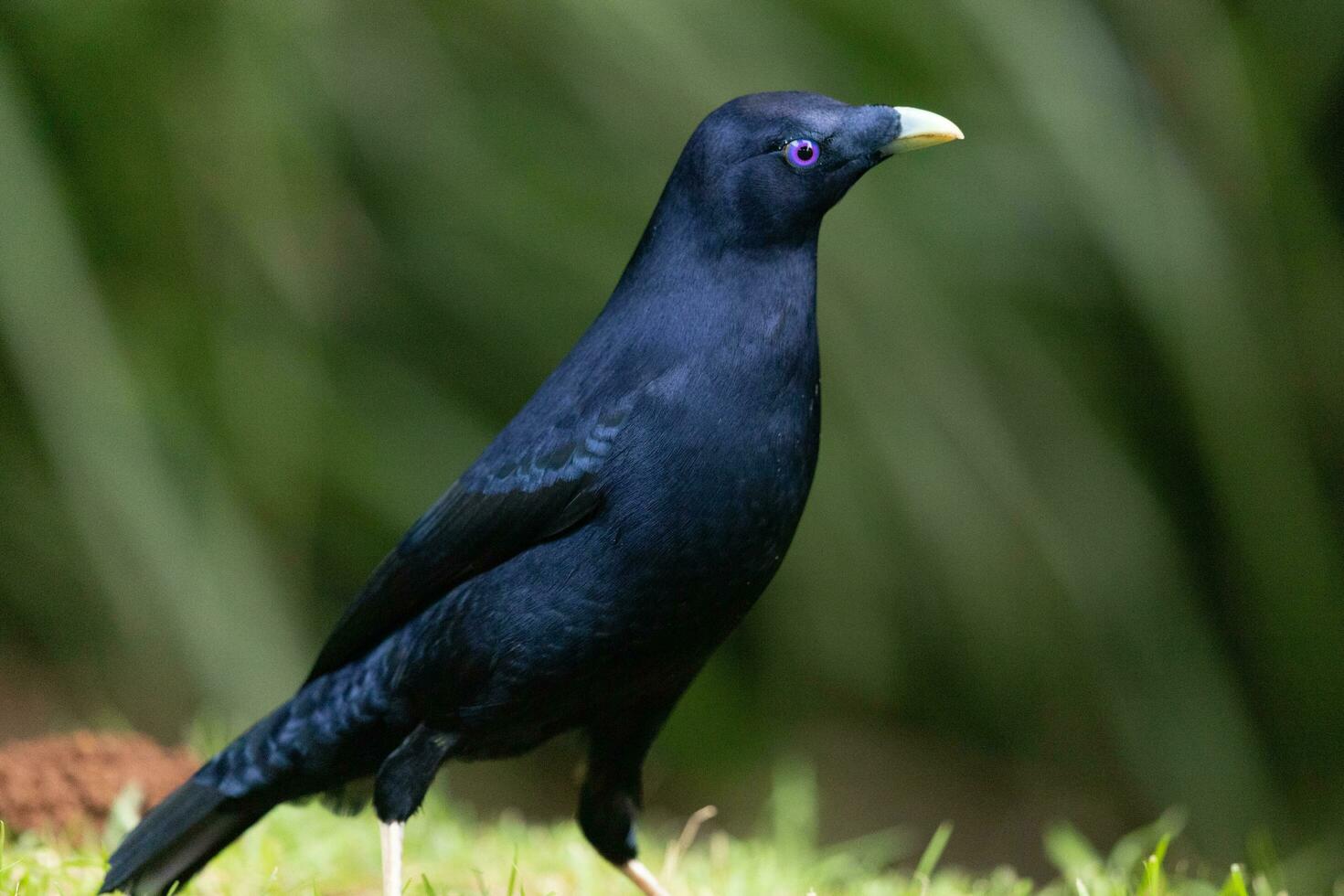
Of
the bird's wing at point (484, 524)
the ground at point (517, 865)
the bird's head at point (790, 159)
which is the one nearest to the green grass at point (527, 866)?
the ground at point (517, 865)

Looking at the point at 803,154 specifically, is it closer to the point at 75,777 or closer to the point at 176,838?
the point at 176,838

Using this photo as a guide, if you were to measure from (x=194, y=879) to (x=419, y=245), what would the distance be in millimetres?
2361

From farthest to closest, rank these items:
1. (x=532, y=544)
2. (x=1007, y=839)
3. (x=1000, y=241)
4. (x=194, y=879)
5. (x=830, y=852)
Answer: (x=1007, y=839) → (x=1000, y=241) → (x=830, y=852) → (x=194, y=879) → (x=532, y=544)

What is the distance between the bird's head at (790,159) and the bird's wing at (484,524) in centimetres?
41

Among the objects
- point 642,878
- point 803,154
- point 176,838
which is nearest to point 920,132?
point 803,154

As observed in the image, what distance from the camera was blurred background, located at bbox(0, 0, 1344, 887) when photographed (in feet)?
14.1

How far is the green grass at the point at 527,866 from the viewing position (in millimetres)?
3064

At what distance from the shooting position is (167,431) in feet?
14.8

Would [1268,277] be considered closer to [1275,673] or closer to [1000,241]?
[1000,241]

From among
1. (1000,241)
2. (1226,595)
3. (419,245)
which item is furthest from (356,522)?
(1226,595)

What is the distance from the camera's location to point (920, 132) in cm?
277

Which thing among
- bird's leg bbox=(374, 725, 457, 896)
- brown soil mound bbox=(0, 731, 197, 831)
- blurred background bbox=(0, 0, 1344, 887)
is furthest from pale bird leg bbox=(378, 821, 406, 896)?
blurred background bbox=(0, 0, 1344, 887)

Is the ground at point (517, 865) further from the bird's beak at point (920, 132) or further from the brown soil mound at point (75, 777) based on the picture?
the bird's beak at point (920, 132)

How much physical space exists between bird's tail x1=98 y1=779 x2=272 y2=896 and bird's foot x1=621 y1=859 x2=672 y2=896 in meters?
0.71
